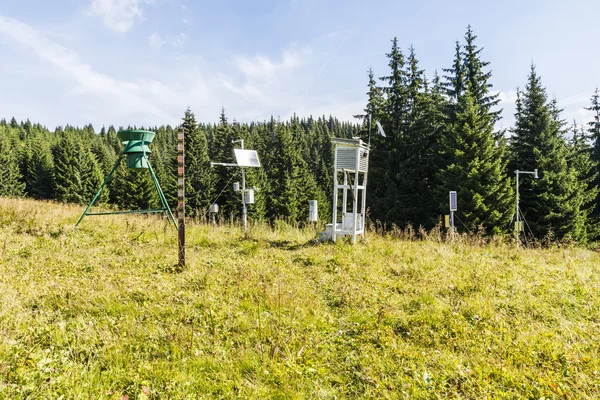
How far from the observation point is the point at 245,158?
13.5 meters

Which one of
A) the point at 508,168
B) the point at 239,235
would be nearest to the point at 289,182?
the point at 508,168

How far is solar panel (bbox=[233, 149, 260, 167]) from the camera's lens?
13158mm

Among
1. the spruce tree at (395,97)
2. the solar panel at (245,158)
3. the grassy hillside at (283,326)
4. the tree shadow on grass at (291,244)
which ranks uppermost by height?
the spruce tree at (395,97)

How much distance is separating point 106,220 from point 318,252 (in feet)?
24.3

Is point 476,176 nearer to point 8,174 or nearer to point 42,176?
point 8,174

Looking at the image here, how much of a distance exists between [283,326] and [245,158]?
9910 millimetres

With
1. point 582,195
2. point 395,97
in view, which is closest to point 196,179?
point 395,97

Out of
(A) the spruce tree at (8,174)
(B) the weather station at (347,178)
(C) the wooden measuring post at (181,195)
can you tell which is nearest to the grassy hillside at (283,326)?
(C) the wooden measuring post at (181,195)

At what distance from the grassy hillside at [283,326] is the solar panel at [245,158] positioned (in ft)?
19.9

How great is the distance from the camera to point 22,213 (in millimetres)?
9328

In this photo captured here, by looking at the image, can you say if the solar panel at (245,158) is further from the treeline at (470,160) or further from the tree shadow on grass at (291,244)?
the treeline at (470,160)

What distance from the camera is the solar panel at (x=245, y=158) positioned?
43.2 feet

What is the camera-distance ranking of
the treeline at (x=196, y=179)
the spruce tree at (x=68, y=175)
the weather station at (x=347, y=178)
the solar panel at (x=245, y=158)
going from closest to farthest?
the weather station at (x=347, y=178) < the solar panel at (x=245, y=158) < the treeline at (x=196, y=179) < the spruce tree at (x=68, y=175)

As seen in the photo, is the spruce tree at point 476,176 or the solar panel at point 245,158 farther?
the spruce tree at point 476,176
